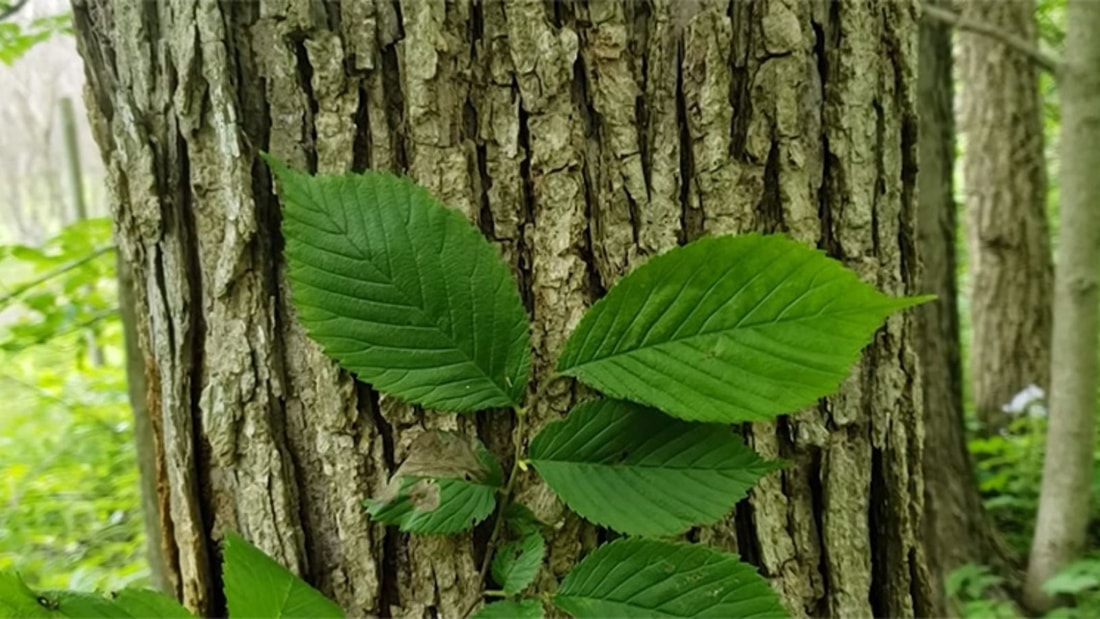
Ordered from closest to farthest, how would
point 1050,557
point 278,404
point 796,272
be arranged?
1. point 796,272
2. point 278,404
3. point 1050,557

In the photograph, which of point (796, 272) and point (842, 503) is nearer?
point (796, 272)

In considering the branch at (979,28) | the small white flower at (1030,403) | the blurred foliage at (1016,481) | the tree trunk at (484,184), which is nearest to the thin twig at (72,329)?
the tree trunk at (484,184)

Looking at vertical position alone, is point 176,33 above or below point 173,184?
above

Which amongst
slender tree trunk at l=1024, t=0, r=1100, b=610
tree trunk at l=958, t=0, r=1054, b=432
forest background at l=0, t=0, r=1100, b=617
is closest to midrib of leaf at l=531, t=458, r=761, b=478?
forest background at l=0, t=0, r=1100, b=617

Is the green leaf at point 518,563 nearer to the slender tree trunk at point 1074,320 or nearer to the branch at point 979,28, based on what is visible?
the branch at point 979,28

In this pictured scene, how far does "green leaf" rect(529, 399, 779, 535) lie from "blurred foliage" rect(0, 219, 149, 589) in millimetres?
1435

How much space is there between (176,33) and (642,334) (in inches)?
15.6

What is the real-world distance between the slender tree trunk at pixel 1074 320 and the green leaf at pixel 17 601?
8.12ft

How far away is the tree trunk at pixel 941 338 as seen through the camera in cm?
229

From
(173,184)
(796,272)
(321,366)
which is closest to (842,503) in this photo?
(796,272)

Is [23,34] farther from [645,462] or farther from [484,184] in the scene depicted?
[645,462]

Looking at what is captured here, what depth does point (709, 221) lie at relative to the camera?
1.84ft

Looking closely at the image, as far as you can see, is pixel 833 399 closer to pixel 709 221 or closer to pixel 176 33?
pixel 709 221

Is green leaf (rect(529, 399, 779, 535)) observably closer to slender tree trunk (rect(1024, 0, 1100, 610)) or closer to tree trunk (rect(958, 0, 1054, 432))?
slender tree trunk (rect(1024, 0, 1100, 610))
